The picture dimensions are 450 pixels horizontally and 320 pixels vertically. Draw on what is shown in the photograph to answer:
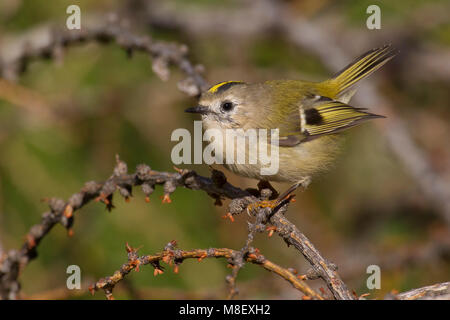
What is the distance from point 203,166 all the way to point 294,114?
732 millimetres

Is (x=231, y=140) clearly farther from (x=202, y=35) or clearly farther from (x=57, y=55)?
(x=202, y=35)

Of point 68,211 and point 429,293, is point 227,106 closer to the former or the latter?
point 68,211

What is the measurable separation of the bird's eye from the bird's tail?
33.9 inches

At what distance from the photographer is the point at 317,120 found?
310 centimetres

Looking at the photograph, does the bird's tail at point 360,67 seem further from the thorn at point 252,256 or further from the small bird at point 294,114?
the thorn at point 252,256

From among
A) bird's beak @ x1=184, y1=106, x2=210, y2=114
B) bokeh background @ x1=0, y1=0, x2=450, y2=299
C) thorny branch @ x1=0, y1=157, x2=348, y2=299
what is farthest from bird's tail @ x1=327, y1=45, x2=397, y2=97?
thorny branch @ x1=0, y1=157, x2=348, y2=299

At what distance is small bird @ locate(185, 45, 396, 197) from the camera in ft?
9.10

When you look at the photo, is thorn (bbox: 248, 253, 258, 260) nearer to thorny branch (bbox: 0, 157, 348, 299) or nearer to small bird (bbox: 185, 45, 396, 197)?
thorny branch (bbox: 0, 157, 348, 299)

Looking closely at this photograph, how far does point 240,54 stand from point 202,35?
0.31 meters

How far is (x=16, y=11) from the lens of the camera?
3666 mm

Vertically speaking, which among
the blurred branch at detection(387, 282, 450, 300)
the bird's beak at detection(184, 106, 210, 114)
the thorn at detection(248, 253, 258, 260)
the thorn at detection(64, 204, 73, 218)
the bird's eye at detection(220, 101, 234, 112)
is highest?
the bird's eye at detection(220, 101, 234, 112)

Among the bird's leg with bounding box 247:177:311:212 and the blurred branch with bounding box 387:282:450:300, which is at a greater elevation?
the bird's leg with bounding box 247:177:311:212

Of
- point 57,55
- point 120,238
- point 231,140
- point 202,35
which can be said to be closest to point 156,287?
point 120,238

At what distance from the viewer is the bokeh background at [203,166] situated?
3016 millimetres
